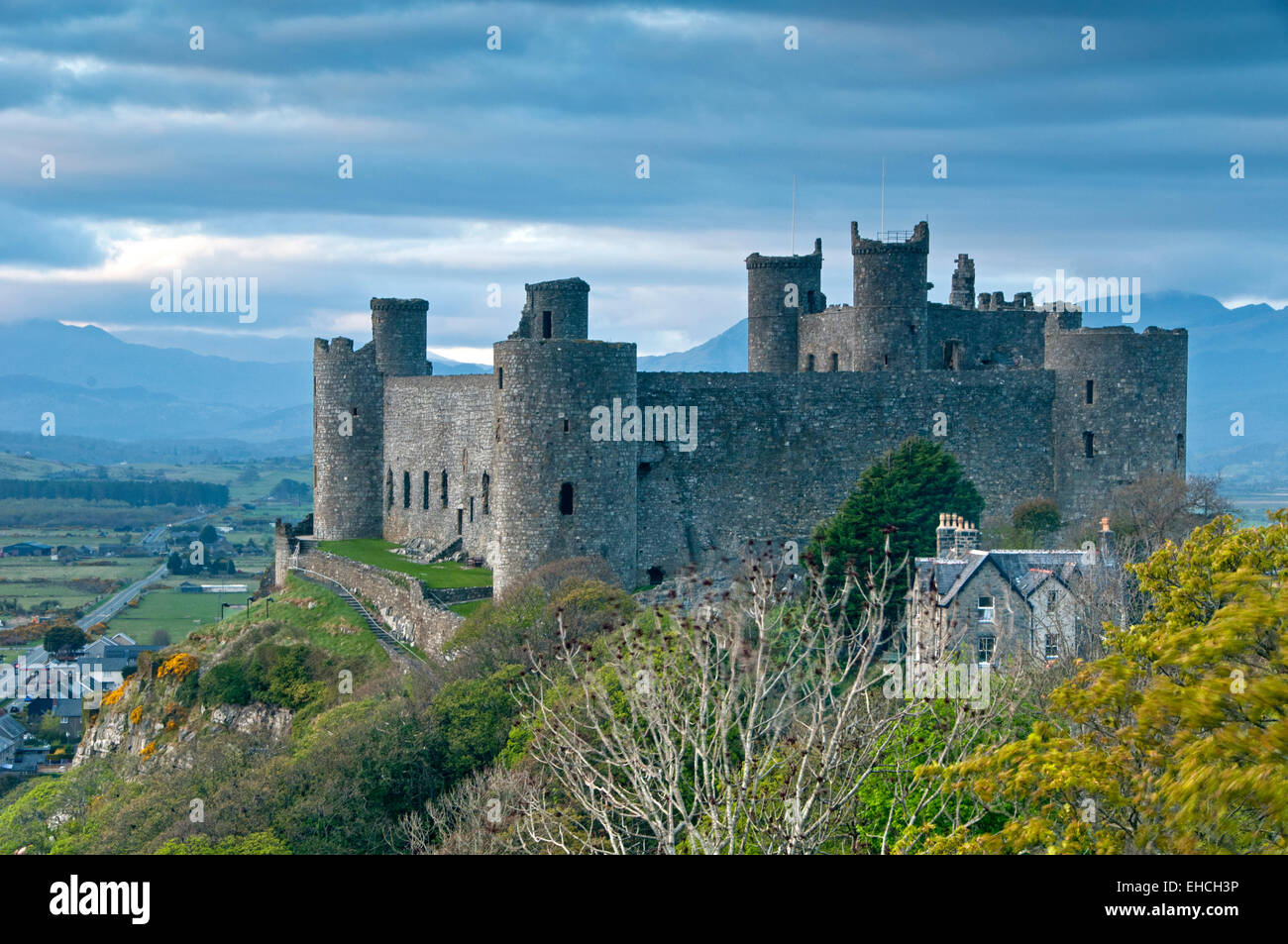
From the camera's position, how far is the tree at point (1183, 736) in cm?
1066

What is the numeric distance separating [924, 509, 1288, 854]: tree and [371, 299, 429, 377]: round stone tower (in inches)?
1370

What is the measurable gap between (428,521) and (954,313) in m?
14.9

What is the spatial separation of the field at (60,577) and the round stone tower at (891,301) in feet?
272

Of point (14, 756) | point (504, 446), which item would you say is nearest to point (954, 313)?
point (504, 446)

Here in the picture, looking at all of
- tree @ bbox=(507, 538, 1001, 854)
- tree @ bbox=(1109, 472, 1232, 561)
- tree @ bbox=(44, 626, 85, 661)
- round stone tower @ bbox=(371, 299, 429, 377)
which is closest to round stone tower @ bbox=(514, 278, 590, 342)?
round stone tower @ bbox=(371, 299, 429, 377)

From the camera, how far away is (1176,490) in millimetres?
37125

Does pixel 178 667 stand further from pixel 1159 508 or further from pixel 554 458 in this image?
pixel 1159 508

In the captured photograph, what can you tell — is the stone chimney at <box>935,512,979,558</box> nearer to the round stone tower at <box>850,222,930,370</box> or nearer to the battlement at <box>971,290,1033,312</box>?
the round stone tower at <box>850,222,930,370</box>

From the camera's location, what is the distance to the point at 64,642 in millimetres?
86625

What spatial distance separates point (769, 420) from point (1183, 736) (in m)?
27.8

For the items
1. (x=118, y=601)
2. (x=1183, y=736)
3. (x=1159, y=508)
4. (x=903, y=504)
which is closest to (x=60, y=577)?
(x=118, y=601)

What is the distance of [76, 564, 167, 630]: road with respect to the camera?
103 m
